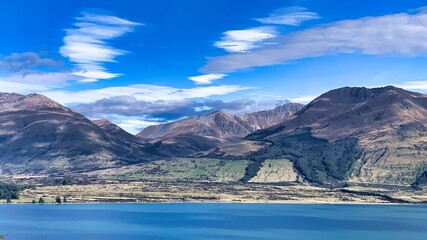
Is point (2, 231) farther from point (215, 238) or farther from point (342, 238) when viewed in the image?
point (342, 238)

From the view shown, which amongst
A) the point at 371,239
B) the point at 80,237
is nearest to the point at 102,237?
the point at 80,237

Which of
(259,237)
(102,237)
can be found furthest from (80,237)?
(259,237)

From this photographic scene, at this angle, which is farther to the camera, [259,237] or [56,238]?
[259,237]

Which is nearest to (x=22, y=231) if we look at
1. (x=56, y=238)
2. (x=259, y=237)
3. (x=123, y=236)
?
(x=56, y=238)

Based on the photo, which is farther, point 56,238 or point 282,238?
point 282,238

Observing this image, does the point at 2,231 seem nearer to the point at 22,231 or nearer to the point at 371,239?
the point at 22,231

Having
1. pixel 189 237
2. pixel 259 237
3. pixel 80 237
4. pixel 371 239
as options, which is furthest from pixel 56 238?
pixel 371 239

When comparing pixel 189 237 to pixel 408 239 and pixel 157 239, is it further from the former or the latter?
pixel 408 239
